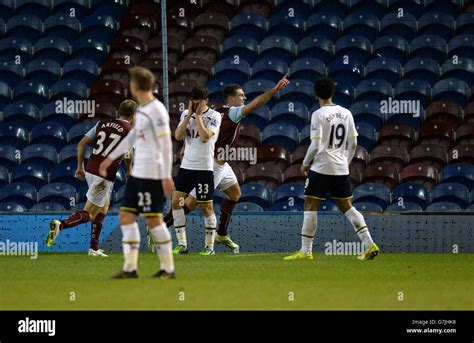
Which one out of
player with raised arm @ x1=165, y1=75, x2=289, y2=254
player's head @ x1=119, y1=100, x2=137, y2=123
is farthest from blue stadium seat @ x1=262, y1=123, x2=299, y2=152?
player's head @ x1=119, y1=100, x2=137, y2=123

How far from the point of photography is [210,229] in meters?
13.5

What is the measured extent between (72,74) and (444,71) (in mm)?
6997

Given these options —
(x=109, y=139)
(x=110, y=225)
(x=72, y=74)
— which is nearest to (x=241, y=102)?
(x=109, y=139)

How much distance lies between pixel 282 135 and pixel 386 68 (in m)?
2.47

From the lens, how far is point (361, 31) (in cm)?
1938

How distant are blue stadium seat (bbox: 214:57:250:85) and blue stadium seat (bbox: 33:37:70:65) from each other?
3164 mm

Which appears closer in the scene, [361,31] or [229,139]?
[229,139]

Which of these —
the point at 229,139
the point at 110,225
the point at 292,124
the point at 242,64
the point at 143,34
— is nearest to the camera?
the point at 229,139

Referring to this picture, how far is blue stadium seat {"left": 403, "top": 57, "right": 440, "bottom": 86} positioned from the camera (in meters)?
18.3

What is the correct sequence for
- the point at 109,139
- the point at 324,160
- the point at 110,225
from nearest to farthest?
the point at 324,160
the point at 109,139
the point at 110,225

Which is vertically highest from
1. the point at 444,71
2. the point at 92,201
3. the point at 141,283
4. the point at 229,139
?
the point at 444,71

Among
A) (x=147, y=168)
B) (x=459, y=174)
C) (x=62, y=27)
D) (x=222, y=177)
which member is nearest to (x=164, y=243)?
(x=147, y=168)

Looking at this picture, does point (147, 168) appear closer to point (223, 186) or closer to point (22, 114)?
point (223, 186)

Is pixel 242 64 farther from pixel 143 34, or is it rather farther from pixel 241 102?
pixel 241 102
